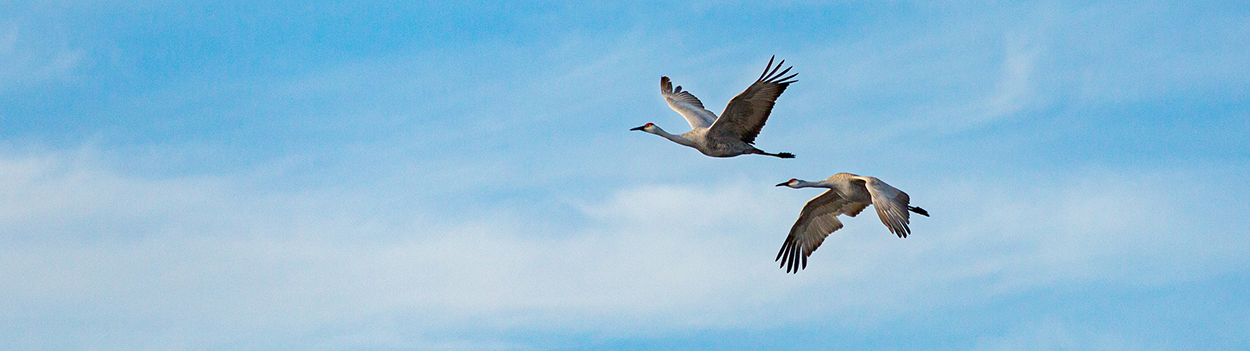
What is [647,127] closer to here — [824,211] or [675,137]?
[675,137]

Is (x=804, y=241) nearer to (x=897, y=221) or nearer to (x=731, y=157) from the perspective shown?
(x=731, y=157)

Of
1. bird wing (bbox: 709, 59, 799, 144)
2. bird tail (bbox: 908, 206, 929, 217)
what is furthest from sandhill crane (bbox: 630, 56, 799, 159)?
bird tail (bbox: 908, 206, 929, 217)

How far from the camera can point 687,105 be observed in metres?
28.2

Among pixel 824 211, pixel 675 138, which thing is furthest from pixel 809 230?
pixel 675 138

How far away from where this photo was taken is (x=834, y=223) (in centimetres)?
2423

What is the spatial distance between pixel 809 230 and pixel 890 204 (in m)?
4.57

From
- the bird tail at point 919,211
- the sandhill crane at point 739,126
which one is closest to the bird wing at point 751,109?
the sandhill crane at point 739,126

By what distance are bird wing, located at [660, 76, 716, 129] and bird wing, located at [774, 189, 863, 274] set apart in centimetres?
343

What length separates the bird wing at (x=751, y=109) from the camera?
21.8 meters

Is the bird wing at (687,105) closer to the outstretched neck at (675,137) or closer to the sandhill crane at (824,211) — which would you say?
the outstretched neck at (675,137)

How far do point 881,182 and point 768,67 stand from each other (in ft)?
9.62

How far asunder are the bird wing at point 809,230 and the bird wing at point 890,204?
289cm

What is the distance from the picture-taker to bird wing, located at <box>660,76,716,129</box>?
26.8 m

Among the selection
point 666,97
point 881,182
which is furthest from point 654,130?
point 881,182
